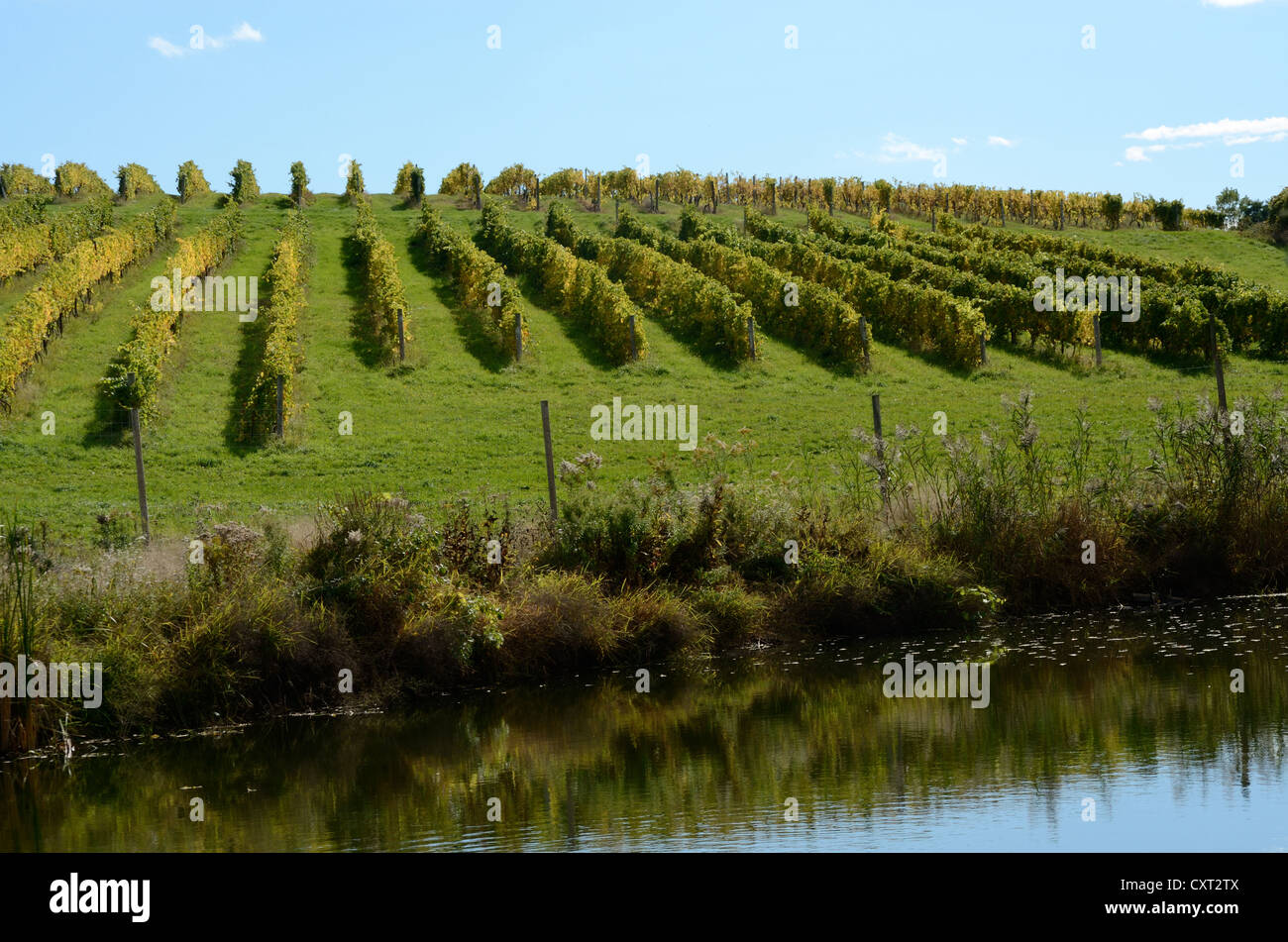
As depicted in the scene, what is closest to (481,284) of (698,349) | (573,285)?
(573,285)

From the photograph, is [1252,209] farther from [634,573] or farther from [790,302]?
[634,573]

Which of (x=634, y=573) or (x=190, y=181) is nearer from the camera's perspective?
(x=634, y=573)

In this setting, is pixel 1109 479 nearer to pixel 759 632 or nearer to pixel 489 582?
pixel 759 632

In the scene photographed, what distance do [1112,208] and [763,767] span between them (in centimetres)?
7323

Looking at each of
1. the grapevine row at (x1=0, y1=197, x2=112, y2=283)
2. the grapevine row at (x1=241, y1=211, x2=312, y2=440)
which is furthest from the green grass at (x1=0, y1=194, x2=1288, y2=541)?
the grapevine row at (x1=0, y1=197, x2=112, y2=283)

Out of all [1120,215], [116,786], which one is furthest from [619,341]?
[1120,215]

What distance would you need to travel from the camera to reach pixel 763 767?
28.1 feet

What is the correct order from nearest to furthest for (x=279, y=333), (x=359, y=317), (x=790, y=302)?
(x=279, y=333) < (x=359, y=317) < (x=790, y=302)

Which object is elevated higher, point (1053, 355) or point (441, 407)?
point (1053, 355)

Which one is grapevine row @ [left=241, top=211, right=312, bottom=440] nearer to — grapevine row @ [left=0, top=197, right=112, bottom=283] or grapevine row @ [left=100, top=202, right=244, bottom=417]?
A: grapevine row @ [left=100, top=202, right=244, bottom=417]

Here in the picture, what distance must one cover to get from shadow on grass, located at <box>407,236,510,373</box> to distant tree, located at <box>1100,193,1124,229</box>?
44693 millimetres

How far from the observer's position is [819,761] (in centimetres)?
856

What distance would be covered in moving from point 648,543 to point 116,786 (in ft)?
20.2

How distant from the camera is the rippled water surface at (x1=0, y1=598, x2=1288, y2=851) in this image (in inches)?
272
